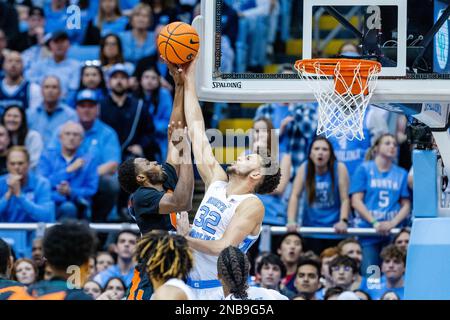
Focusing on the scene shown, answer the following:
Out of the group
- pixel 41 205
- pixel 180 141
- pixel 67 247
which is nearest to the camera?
pixel 67 247

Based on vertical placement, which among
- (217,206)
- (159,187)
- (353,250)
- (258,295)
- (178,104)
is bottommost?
(353,250)

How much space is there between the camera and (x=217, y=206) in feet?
26.1

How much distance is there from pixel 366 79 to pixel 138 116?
4.14 metres

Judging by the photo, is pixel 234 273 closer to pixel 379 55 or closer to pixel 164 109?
pixel 379 55

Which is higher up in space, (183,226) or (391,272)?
(183,226)

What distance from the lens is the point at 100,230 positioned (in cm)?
1052

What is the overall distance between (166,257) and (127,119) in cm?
530

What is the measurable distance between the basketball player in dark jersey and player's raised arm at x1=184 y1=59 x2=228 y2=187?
7 centimetres

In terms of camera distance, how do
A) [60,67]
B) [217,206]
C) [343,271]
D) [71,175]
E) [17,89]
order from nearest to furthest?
[217,206] → [343,271] → [71,175] → [17,89] → [60,67]

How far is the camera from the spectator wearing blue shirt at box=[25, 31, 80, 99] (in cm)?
1224

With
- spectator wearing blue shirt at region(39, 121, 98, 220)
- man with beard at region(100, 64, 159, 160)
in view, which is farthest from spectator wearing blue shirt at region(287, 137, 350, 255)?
spectator wearing blue shirt at region(39, 121, 98, 220)

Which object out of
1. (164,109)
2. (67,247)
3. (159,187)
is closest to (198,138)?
(159,187)

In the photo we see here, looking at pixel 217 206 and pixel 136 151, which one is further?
pixel 136 151

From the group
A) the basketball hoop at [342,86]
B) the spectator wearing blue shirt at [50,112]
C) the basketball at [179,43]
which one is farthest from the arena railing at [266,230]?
the basketball at [179,43]
